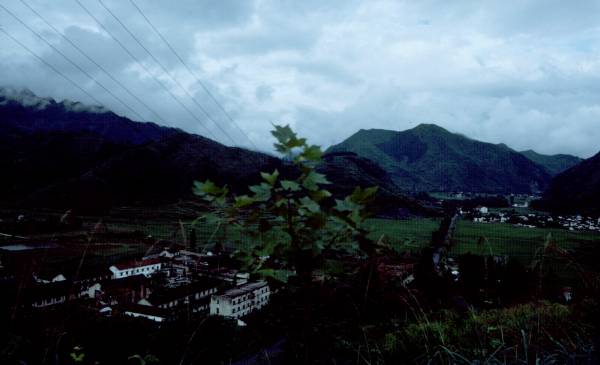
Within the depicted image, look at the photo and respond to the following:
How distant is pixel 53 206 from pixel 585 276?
16279 centimetres

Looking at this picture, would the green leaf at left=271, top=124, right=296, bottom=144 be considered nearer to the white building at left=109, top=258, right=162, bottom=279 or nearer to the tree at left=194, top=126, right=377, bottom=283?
the tree at left=194, top=126, right=377, bottom=283

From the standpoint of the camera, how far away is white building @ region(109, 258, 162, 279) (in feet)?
182

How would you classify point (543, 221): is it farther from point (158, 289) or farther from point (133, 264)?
point (158, 289)

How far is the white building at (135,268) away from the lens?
55594mm

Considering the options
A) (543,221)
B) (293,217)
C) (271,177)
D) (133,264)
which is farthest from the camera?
(543,221)

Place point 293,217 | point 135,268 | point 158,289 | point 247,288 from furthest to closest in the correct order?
point 135,268, point 158,289, point 247,288, point 293,217

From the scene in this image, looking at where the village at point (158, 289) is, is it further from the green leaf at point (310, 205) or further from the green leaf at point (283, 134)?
the green leaf at point (283, 134)

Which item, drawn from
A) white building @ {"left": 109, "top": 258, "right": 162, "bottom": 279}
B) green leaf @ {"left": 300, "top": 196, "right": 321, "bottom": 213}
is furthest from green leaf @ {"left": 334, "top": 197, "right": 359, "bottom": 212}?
white building @ {"left": 109, "top": 258, "right": 162, "bottom": 279}

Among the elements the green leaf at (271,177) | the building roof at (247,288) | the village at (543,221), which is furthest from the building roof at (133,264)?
the village at (543,221)

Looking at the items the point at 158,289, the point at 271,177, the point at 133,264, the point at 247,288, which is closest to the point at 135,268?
the point at 133,264

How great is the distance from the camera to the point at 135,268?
58.7m

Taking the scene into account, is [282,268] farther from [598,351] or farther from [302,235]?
[598,351]

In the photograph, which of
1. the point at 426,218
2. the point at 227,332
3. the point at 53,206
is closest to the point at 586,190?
the point at 426,218

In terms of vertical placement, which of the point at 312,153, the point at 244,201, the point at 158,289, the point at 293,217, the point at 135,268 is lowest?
the point at 135,268
